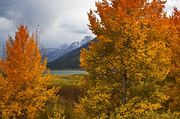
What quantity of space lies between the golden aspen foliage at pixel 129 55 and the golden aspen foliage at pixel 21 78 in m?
12.0

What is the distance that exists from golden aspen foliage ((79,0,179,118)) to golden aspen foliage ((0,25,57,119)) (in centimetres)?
1197

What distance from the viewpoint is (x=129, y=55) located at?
24484mm

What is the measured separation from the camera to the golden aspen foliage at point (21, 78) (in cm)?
3575

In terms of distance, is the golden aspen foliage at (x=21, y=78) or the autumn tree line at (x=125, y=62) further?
the golden aspen foliage at (x=21, y=78)

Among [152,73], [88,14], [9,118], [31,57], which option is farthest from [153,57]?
[9,118]

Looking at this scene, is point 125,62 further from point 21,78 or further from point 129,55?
point 21,78

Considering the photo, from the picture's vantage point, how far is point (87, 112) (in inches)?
1004

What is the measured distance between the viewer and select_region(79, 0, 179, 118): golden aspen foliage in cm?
2425

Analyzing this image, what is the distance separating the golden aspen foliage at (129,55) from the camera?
2425cm

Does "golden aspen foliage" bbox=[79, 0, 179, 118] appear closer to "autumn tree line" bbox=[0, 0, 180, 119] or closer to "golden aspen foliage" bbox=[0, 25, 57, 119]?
"autumn tree line" bbox=[0, 0, 180, 119]

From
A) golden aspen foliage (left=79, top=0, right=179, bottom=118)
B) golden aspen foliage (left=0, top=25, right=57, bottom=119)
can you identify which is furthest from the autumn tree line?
golden aspen foliage (left=0, top=25, right=57, bottom=119)

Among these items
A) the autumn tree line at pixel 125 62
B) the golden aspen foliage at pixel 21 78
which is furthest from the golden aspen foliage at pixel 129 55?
the golden aspen foliage at pixel 21 78

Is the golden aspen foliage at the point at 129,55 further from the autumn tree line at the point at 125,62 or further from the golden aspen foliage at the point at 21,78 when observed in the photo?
the golden aspen foliage at the point at 21,78

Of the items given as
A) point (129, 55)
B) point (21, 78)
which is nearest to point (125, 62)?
point (129, 55)
